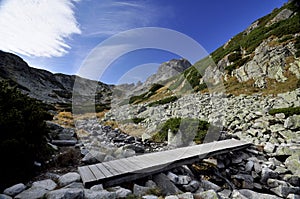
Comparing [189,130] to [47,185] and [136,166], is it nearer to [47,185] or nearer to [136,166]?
[136,166]

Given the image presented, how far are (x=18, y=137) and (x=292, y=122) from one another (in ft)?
31.6

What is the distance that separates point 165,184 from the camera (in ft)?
13.4

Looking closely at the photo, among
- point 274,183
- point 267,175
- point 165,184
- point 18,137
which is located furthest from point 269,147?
point 18,137

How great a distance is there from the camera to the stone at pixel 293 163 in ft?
16.9

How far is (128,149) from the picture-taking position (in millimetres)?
5926

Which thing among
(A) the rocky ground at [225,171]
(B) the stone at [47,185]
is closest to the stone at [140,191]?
(A) the rocky ground at [225,171]

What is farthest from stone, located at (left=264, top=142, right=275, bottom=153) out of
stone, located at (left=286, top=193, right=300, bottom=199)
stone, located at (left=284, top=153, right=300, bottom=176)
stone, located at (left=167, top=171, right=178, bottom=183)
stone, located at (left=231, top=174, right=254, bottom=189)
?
stone, located at (left=167, top=171, right=178, bottom=183)

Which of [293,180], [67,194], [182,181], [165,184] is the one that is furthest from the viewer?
[293,180]

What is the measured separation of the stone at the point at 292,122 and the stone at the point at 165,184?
20.8ft

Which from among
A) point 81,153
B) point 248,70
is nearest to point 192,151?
point 81,153

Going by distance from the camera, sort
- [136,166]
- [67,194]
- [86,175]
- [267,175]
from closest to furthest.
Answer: [67,194] → [86,175] → [136,166] → [267,175]

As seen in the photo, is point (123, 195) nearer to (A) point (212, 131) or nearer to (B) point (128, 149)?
(B) point (128, 149)

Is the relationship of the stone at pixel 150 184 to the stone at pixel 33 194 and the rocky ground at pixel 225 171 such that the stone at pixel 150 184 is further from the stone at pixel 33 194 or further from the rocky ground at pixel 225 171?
the stone at pixel 33 194

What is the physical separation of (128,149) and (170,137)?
8.90ft
